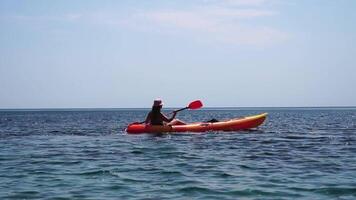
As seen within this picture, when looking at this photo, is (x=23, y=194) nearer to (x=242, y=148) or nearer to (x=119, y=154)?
(x=119, y=154)

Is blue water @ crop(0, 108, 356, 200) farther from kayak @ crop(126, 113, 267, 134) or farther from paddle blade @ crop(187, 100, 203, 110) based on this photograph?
paddle blade @ crop(187, 100, 203, 110)

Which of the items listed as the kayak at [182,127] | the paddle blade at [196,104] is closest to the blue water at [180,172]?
the kayak at [182,127]

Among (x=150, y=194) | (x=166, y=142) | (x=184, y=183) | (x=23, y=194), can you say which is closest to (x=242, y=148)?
(x=166, y=142)

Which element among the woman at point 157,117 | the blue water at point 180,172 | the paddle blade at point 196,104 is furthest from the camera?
the paddle blade at point 196,104

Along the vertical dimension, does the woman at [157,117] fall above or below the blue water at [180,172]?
above

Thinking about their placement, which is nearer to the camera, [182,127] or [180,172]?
[180,172]

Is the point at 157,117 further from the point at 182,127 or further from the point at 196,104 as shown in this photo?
the point at 196,104

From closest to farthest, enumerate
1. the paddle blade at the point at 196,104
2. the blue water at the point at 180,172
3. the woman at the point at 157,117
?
1. the blue water at the point at 180,172
2. the woman at the point at 157,117
3. the paddle blade at the point at 196,104

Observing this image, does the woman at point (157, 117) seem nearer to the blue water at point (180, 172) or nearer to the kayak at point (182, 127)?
the kayak at point (182, 127)

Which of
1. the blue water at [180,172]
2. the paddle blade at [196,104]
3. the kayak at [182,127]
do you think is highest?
the paddle blade at [196,104]

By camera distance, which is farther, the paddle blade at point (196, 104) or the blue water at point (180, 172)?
the paddle blade at point (196, 104)

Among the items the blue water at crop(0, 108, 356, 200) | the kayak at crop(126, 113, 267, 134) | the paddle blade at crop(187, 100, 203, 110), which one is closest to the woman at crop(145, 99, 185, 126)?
the kayak at crop(126, 113, 267, 134)

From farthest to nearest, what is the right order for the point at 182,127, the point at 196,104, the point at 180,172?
the point at 196,104 < the point at 182,127 < the point at 180,172

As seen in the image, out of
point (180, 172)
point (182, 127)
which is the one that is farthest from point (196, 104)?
point (180, 172)
